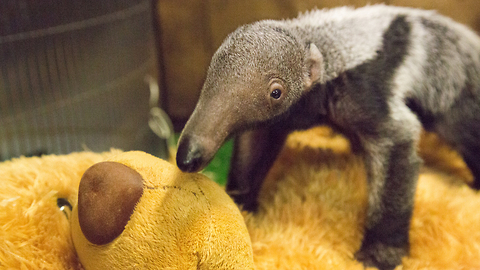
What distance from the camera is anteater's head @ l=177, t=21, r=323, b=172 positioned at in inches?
35.2

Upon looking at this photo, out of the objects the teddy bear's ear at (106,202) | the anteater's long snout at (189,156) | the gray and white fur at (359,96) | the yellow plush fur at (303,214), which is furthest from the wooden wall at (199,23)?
the yellow plush fur at (303,214)

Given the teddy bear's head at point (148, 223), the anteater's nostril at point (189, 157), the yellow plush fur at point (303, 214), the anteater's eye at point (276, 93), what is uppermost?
the anteater's eye at point (276, 93)

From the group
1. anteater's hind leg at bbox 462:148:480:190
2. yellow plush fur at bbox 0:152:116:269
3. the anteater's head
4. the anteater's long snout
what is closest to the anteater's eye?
the anteater's head

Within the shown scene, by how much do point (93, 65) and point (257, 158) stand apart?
1.00 meters

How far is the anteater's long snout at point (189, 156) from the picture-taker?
0.86m

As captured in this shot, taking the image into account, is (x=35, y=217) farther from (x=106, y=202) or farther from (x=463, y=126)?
(x=463, y=126)

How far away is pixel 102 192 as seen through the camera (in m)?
0.81

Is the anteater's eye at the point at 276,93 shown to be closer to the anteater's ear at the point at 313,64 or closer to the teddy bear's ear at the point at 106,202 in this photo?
the anteater's ear at the point at 313,64

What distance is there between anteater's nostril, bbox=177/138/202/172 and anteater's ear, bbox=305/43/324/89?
44cm

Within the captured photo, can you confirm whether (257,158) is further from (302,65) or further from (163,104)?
(163,104)

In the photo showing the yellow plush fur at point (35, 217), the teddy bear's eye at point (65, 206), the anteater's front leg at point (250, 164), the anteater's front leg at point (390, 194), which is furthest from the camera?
the anteater's front leg at point (250, 164)

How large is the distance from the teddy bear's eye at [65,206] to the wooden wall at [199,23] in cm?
50

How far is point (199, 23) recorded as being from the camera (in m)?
1.58

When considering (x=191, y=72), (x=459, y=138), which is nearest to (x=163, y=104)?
(x=191, y=72)
